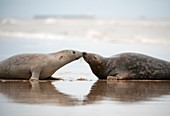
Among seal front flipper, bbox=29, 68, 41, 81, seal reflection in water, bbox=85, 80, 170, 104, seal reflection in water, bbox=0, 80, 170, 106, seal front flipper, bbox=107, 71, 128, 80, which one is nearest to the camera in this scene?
seal reflection in water, bbox=0, 80, 170, 106

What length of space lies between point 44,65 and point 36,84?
2.68ft

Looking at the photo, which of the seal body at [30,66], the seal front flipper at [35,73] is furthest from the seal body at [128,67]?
the seal front flipper at [35,73]

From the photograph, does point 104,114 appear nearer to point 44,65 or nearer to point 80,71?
point 44,65

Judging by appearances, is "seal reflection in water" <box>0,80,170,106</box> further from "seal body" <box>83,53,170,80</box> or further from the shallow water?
"seal body" <box>83,53,170,80</box>

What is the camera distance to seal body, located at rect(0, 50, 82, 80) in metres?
11.2

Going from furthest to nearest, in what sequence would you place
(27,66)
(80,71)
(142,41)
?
(142,41) < (80,71) < (27,66)

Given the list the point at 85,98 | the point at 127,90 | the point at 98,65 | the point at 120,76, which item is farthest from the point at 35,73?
the point at 85,98

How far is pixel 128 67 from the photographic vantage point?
11.9 meters

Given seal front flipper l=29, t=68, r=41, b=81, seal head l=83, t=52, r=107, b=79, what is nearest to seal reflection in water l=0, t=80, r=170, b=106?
seal front flipper l=29, t=68, r=41, b=81

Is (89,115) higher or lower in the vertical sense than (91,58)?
lower

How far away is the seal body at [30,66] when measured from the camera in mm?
11219

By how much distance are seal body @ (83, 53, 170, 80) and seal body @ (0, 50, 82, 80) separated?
28.1 inches

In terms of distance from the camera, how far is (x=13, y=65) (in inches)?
446

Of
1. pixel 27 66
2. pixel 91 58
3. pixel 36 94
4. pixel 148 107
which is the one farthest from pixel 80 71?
pixel 148 107
